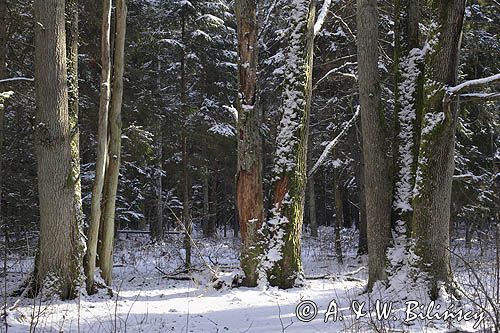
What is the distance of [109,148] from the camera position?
840cm

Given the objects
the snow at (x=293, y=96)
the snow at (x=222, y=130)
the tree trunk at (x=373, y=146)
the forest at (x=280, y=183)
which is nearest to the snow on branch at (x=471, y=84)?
the forest at (x=280, y=183)

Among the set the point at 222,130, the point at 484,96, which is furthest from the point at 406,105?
the point at 222,130

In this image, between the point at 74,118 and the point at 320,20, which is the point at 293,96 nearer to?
the point at 320,20

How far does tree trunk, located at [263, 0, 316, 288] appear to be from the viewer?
7.63 m

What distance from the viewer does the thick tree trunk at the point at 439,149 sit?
563cm

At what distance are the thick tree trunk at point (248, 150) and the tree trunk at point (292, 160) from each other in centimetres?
30

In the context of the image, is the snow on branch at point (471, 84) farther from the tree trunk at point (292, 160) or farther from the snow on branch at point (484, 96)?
the tree trunk at point (292, 160)

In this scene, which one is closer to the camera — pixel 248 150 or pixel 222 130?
pixel 248 150

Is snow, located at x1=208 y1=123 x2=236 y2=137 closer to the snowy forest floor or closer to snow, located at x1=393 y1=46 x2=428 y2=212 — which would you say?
the snowy forest floor

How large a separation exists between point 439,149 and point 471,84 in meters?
0.92

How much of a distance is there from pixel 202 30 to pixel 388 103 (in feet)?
23.0

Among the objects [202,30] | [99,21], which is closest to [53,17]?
[99,21]

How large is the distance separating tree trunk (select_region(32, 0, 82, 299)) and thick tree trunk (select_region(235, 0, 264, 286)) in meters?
2.89

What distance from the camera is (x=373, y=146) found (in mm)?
6918
